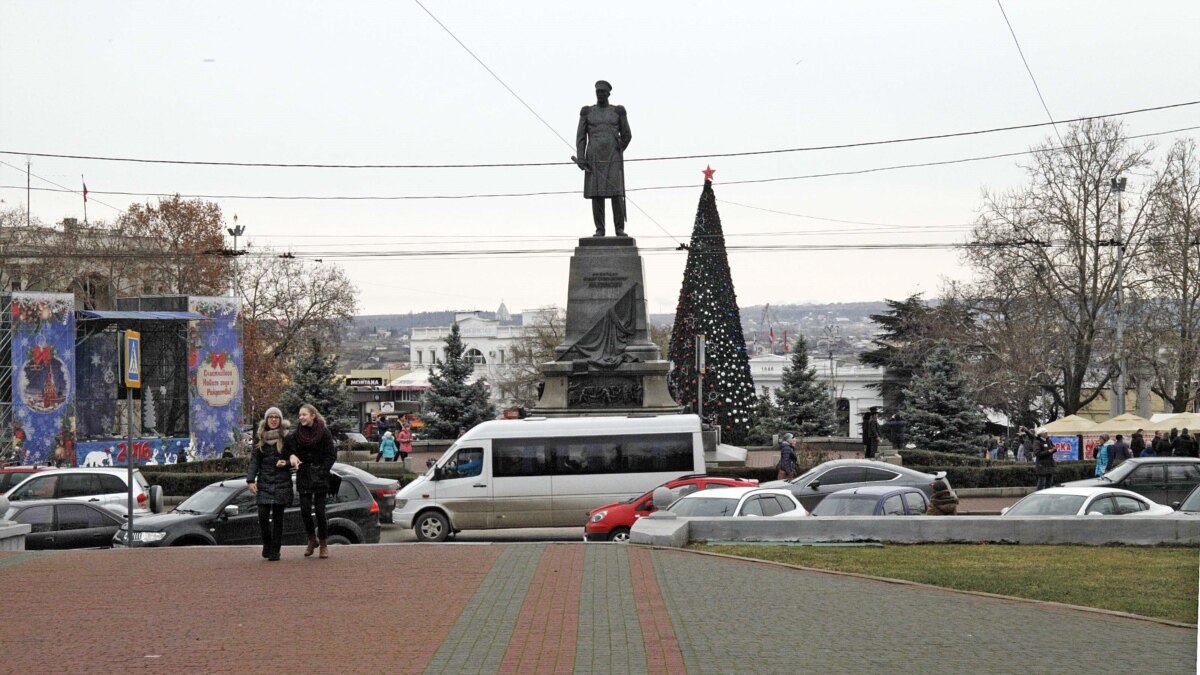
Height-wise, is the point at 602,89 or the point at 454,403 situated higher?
the point at 602,89

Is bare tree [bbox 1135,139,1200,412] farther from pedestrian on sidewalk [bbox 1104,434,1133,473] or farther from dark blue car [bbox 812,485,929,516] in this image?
dark blue car [bbox 812,485,929,516]

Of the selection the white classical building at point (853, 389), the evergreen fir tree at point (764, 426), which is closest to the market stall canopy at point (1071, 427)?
the evergreen fir tree at point (764, 426)

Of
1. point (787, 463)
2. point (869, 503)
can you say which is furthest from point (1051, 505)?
point (787, 463)

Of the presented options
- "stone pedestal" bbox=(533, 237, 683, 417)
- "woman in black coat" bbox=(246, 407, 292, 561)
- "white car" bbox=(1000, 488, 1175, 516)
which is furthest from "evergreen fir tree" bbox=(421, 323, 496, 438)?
"woman in black coat" bbox=(246, 407, 292, 561)

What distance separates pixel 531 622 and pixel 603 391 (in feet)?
80.9

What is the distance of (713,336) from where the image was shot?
5322 cm

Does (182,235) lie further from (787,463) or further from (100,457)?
(787,463)

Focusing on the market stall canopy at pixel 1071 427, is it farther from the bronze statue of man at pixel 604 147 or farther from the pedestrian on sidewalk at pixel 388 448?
the pedestrian on sidewalk at pixel 388 448

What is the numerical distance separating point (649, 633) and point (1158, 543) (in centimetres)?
879

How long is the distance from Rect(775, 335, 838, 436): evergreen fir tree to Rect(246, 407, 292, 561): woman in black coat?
1628 inches

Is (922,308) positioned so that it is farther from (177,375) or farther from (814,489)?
(814,489)

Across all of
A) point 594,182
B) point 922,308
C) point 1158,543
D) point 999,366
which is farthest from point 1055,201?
point 1158,543

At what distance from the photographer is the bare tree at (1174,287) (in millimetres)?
54562

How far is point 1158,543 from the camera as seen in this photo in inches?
687
